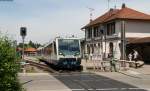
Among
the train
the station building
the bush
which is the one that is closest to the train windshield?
the train

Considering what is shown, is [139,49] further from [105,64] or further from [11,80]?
[11,80]

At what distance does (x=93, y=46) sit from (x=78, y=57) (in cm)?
3630

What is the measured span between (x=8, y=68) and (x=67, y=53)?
2753cm

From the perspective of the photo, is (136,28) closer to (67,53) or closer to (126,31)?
(126,31)

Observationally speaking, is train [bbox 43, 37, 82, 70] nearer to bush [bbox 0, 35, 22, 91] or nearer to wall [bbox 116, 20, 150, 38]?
wall [bbox 116, 20, 150, 38]

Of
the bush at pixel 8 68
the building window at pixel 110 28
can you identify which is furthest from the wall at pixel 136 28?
the bush at pixel 8 68

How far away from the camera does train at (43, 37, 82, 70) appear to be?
37.7m

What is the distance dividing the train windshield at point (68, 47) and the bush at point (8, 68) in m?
27.1

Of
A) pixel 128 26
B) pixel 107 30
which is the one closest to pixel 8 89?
pixel 128 26

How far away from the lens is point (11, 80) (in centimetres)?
1084

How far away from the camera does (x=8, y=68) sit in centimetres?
1073

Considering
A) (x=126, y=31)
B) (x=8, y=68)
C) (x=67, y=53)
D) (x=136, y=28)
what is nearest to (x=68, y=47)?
(x=67, y=53)

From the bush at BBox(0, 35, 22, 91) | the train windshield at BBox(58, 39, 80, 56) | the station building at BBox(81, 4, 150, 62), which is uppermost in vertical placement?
the station building at BBox(81, 4, 150, 62)

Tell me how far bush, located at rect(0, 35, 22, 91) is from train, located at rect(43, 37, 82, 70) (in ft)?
86.8
